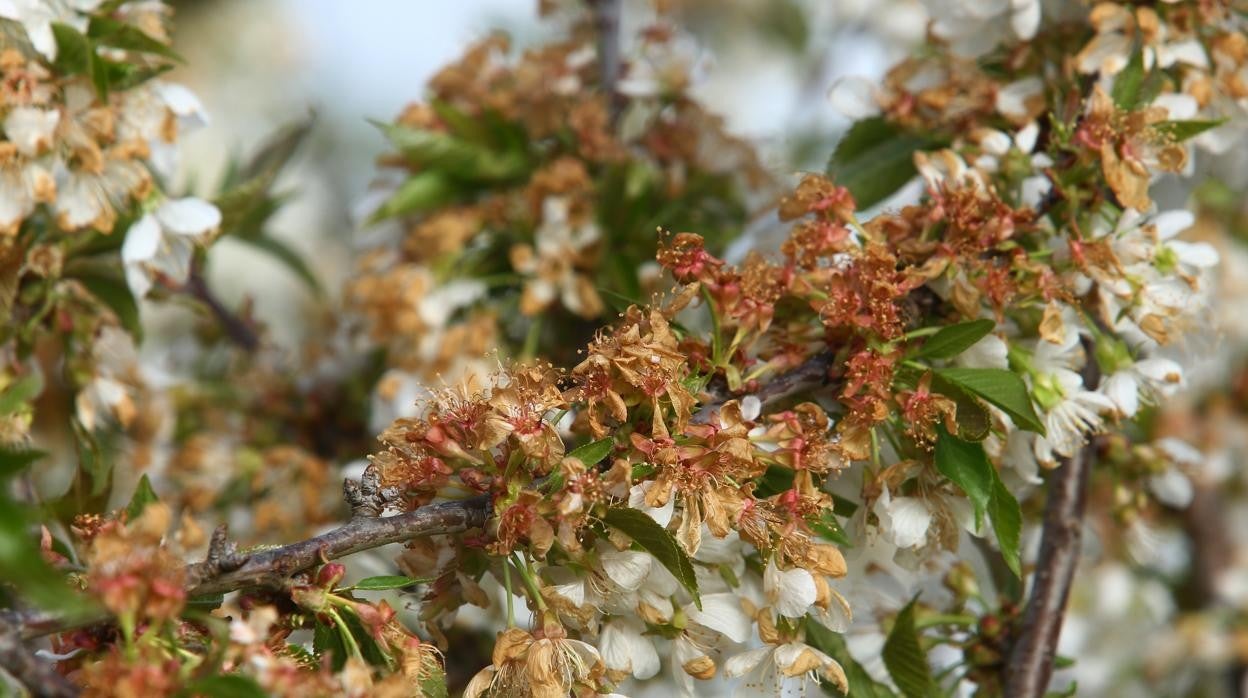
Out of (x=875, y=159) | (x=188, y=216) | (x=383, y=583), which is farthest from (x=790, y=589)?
(x=188, y=216)

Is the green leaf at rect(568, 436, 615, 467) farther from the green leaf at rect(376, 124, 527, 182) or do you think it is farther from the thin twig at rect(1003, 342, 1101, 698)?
the green leaf at rect(376, 124, 527, 182)

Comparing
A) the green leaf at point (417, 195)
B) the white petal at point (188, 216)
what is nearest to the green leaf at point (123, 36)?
the white petal at point (188, 216)

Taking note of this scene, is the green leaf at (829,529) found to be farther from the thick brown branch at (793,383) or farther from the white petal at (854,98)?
the white petal at (854,98)

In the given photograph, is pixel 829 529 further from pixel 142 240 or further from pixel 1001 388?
pixel 142 240

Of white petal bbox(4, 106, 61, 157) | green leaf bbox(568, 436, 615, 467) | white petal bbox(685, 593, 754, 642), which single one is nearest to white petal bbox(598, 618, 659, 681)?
white petal bbox(685, 593, 754, 642)

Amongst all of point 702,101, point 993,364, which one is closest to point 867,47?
point 702,101

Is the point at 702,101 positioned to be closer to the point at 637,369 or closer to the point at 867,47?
the point at 637,369
